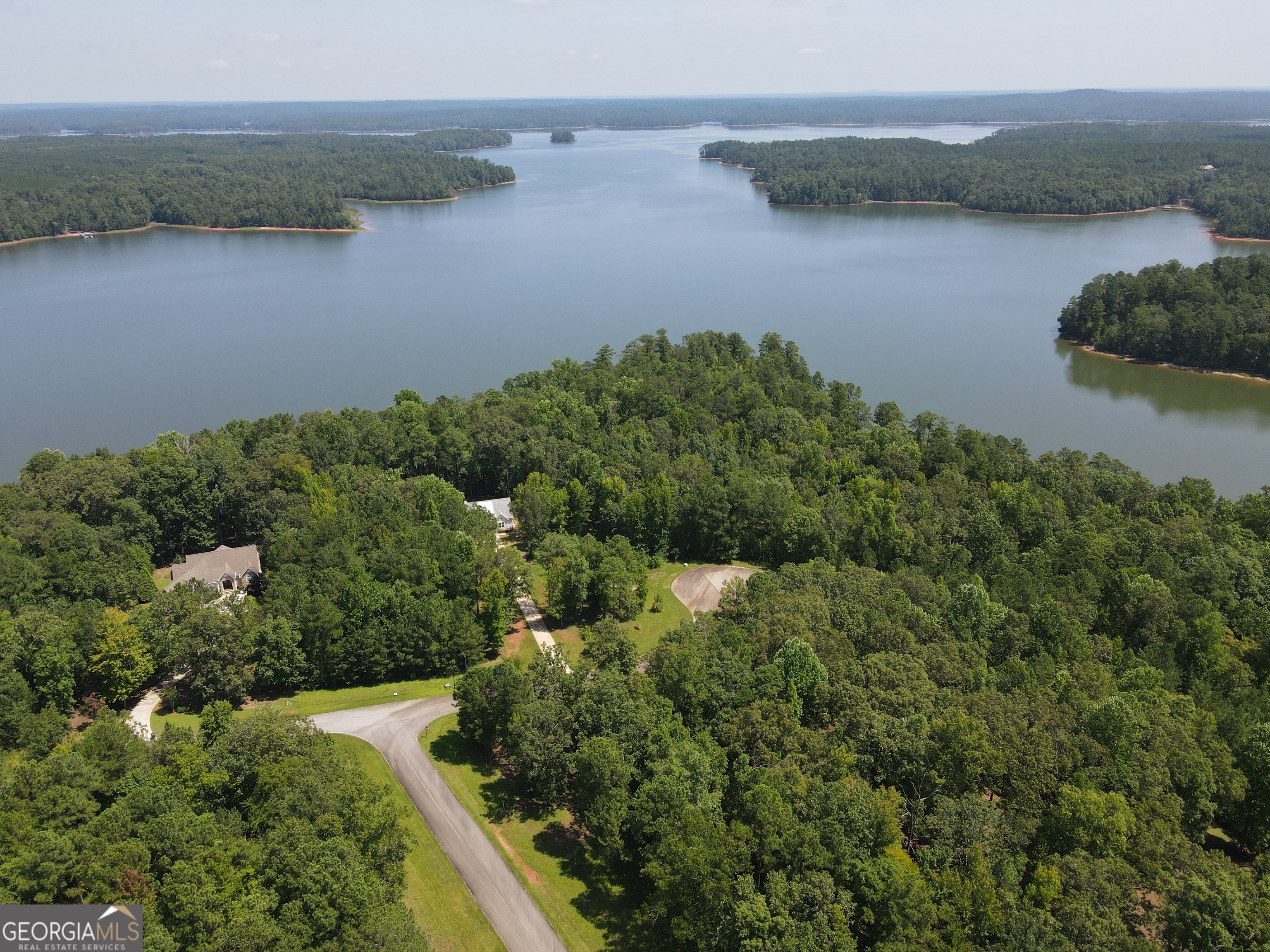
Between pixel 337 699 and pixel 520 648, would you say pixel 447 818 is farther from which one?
pixel 520 648

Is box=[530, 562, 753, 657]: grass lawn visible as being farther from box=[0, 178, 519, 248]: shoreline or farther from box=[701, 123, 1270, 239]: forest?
box=[701, 123, 1270, 239]: forest

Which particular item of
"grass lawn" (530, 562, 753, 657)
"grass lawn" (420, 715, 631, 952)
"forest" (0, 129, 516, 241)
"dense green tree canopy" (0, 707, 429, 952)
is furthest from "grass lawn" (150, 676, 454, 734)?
"forest" (0, 129, 516, 241)

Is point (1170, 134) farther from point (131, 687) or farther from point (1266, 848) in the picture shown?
point (131, 687)

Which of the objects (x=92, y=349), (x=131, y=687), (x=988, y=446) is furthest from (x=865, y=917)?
(x=92, y=349)

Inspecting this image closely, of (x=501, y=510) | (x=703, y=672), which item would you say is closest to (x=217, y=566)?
(x=501, y=510)

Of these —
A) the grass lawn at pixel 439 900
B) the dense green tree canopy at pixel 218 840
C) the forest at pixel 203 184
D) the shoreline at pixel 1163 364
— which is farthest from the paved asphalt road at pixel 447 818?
the forest at pixel 203 184
